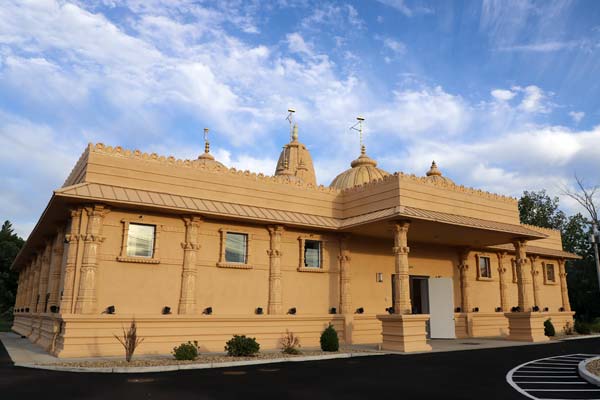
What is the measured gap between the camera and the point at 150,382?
10336mm

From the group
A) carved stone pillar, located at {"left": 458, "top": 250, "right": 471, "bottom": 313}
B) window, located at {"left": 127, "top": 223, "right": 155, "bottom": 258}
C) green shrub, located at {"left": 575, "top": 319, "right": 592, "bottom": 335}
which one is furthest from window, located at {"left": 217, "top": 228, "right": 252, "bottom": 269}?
green shrub, located at {"left": 575, "top": 319, "right": 592, "bottom": 335}

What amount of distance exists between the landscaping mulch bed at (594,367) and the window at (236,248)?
455 inches

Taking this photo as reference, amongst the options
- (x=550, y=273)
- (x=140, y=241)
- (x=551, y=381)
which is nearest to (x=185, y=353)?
(x=140, y=241)

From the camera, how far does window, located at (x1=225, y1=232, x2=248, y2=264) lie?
1822 centimetres

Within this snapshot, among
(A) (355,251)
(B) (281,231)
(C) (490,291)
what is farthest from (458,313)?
(B) (281,231)

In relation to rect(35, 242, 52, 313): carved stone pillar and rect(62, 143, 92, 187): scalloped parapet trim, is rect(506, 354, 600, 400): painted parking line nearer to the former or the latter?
rect(62, 143, 92, 187): scalloped parapet trim

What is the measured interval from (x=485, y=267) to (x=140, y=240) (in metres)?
19.0

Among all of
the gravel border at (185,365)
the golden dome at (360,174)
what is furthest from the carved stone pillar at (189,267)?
the golden dome at (360,174)

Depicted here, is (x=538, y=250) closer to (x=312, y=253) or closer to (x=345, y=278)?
(x=345, y=278)

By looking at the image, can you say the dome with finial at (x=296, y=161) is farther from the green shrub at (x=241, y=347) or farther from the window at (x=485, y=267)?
the green shrub at (x=241, y=347)

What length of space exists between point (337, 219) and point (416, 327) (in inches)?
233

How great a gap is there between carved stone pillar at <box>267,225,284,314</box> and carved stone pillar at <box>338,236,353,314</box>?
2.94m

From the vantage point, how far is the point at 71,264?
594 inches

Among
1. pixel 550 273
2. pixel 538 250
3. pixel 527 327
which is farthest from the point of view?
pixel 550 273
